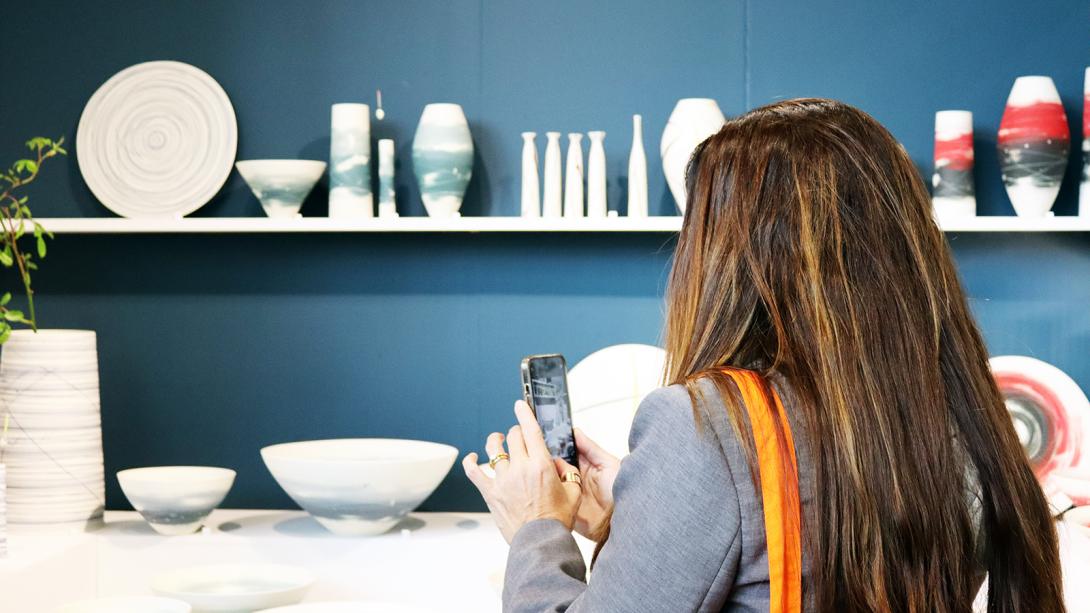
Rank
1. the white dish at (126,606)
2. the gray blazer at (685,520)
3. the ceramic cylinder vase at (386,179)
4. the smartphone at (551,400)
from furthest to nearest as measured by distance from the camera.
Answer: the ceramic cylinder vase at (386,179)
the white dish at (126,606)
the smartphone at (551,400)
the gray blazer at (685,520)

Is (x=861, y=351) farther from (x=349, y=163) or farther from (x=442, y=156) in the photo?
(x=349, y=163)

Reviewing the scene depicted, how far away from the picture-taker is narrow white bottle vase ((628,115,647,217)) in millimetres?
2199

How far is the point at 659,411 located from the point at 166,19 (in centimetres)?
199

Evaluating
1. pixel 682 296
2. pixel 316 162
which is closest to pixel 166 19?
pixel 316 162

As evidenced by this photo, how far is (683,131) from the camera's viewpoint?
2.15 m

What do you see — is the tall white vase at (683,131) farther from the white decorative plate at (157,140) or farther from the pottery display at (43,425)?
the pottery display at (43,425)

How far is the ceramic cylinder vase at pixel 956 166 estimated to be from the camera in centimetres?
214

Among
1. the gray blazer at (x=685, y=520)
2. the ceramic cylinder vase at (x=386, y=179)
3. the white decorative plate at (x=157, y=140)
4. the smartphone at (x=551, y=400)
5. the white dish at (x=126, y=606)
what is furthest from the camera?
the white decorative plate at (x=157, y=140)

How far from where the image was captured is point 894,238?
0.87m

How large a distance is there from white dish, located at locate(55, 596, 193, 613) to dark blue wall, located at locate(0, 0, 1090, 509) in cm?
78

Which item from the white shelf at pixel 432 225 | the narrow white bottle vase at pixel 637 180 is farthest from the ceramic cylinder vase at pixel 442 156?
the narrow white bottle vase at pixel 637 180

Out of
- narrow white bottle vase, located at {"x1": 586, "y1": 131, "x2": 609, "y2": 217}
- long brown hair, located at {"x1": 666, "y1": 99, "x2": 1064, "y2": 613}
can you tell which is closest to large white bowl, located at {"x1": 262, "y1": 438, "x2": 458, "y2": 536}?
narrow white bottle vase, located at {"x1": 586, "y1": 131, "x2": 609, "y2": 217}

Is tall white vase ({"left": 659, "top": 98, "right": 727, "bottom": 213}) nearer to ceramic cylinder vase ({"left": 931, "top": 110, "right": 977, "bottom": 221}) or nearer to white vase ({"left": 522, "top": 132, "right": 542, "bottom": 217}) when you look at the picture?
white vase ({"left": 522, "top": 132, "right": 542, "bottom": 217})

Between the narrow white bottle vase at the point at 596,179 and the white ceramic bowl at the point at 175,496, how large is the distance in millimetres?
891
